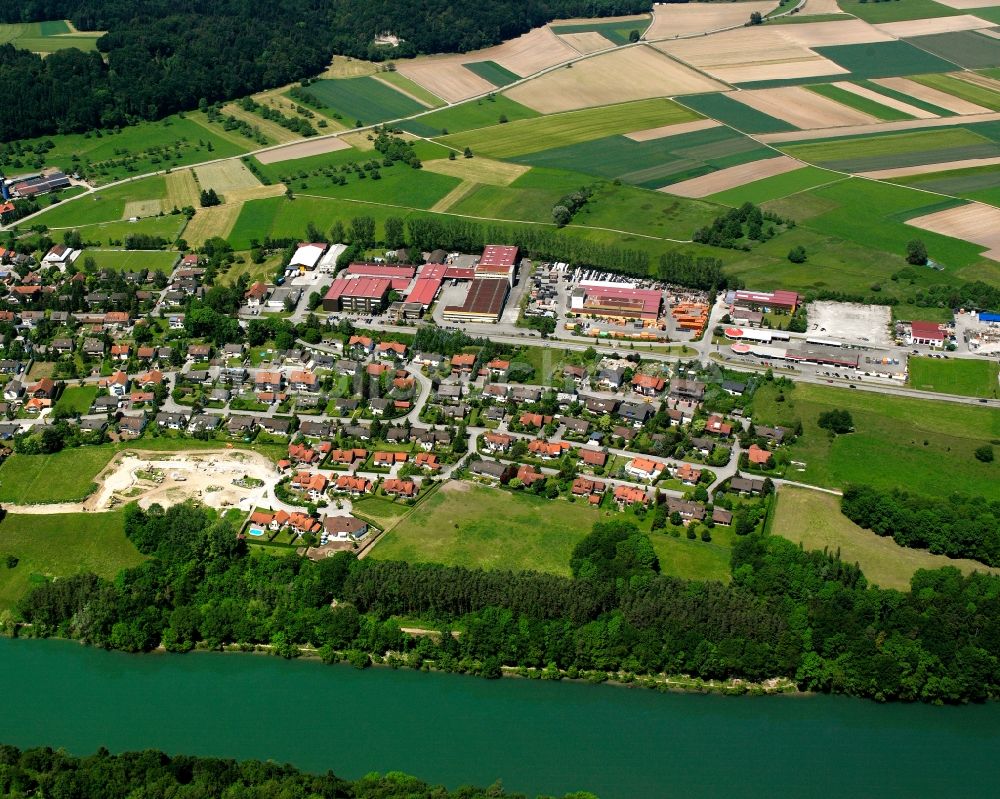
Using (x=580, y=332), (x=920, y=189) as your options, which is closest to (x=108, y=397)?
(x=580, y=332)

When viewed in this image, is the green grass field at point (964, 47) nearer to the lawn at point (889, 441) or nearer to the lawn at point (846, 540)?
the lawn at point (889, 441)

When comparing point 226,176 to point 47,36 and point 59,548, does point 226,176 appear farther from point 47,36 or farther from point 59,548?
point 59,548

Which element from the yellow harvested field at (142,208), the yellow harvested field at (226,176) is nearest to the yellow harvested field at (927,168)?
the yellow harvested field at (226,176)

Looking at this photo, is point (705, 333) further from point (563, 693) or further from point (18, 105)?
point (18, 105)

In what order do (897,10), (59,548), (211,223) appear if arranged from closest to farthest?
(59,548), (211,223), (897,10)

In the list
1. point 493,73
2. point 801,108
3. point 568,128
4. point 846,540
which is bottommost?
point 846,540

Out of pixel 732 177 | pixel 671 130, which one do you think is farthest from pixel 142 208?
pixel 732 177
